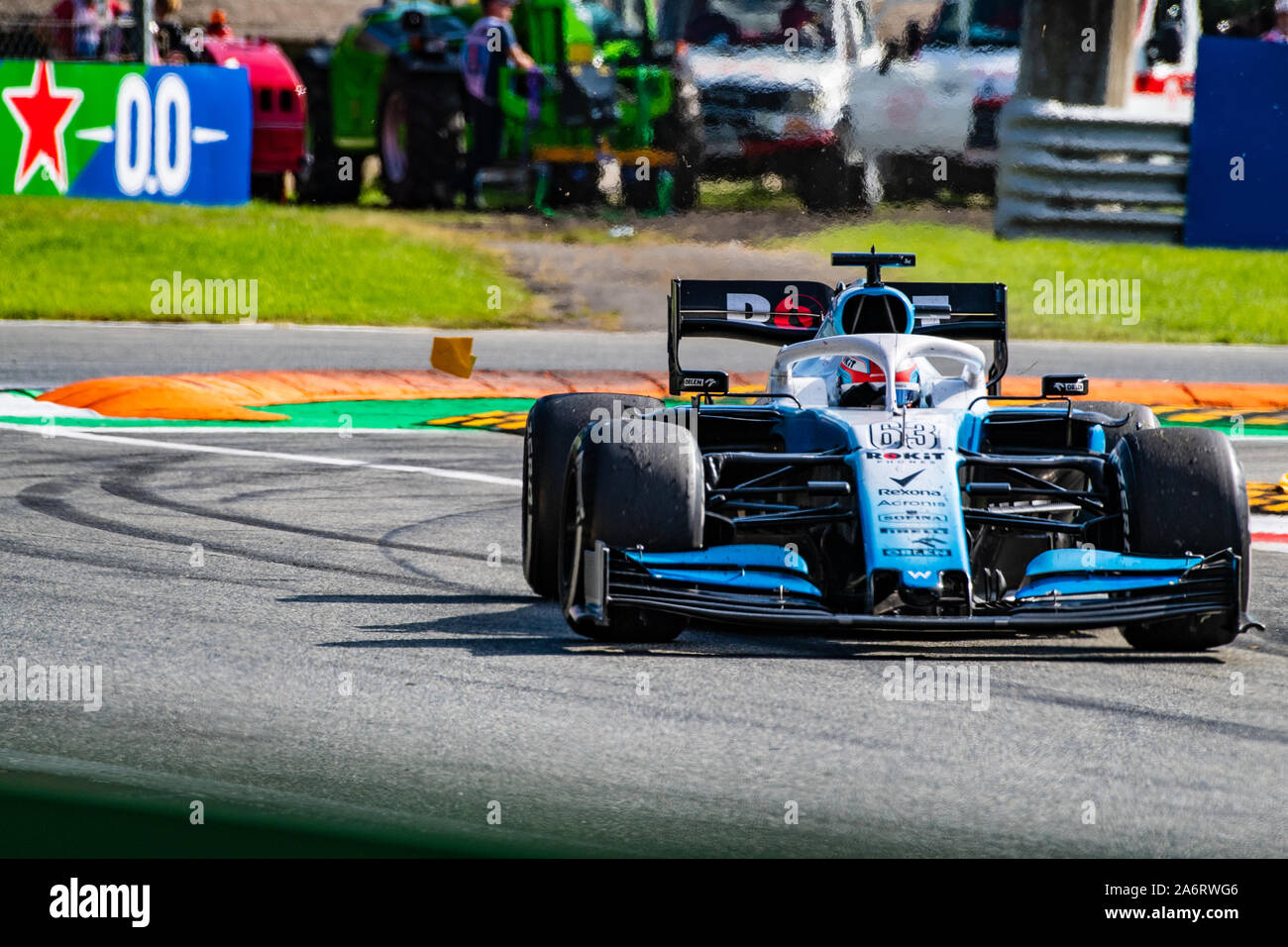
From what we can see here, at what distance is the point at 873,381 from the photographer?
6.97m

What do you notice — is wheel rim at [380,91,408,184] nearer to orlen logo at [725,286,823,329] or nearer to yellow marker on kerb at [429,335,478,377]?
yellow marker on kerb at [429,335,478,377]

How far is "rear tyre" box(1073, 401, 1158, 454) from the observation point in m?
7.23

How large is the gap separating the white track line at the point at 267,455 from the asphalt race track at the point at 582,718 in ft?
6.72

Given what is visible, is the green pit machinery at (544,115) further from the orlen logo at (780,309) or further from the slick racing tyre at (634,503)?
the slick racing tyre at (634,503)

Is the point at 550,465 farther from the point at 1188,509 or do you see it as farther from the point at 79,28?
the point at 79,28

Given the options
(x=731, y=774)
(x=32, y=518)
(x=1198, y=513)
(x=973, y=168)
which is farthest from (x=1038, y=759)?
(x=973, y=168)

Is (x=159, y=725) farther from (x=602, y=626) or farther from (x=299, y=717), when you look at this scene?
(x=602, y=626)

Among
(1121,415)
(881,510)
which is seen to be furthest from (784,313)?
(881,510)

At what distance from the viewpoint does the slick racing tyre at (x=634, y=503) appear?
609cm

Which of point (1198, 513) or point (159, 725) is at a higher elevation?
point (1198, 513)

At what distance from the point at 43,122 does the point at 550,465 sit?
1094 centimetres

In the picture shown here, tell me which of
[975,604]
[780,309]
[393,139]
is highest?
[780,309]

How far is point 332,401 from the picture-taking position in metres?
12.8
